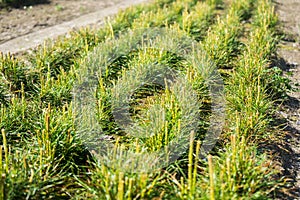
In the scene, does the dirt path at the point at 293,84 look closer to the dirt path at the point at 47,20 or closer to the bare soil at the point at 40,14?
the dirt path at the point at 47,20

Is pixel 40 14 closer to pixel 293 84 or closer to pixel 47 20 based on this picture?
pixel 47 20

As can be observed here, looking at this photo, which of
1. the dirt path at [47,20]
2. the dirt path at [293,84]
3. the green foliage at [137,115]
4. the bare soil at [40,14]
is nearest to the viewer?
the green foliage at [137,115]

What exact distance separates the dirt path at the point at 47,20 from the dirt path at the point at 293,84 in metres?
3.76

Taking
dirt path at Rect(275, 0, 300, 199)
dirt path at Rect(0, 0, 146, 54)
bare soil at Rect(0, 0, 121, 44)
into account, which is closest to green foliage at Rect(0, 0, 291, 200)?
dirt path at Rect(275, 0, 300, 199)

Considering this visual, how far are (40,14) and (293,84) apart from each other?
583 centimetres

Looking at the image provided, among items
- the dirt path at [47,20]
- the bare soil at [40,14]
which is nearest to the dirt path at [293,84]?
the dirt path at [47,20]

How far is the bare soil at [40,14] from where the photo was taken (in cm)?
829

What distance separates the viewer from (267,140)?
4.66 m

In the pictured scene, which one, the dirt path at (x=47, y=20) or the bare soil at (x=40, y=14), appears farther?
the bare soil at (x=40, y=14)

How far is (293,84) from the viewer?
6.14 meters

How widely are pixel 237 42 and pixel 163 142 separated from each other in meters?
3.79

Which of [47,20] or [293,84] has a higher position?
[47,20]

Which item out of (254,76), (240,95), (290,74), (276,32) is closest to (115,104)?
(240,95)

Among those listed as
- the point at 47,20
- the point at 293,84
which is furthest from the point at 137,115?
the point at 47,20
